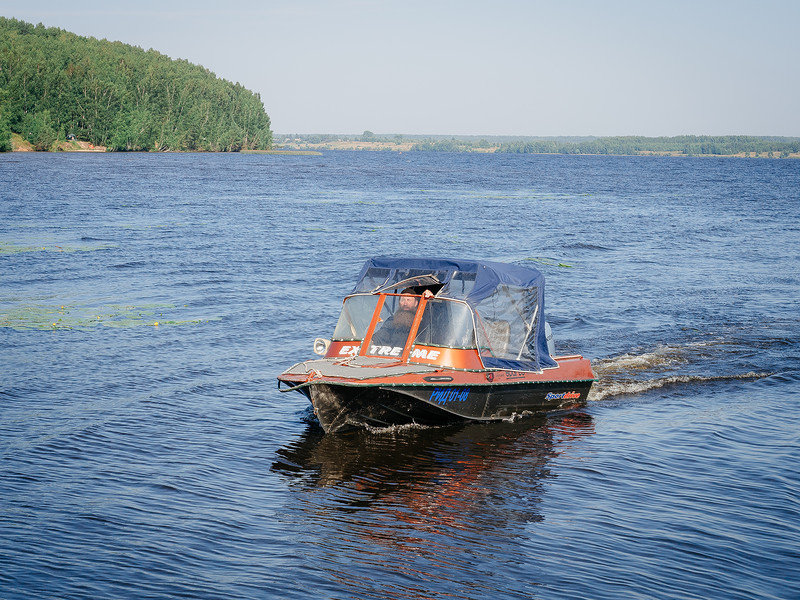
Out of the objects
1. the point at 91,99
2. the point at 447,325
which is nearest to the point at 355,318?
the point at 447,325

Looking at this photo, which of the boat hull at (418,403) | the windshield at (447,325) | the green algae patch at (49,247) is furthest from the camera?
the green algae patch at (49,247)

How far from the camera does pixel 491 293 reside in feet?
58.7

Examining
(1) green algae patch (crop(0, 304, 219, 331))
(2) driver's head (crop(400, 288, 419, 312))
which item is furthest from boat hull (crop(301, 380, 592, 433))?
(1) green algae patch (crop(0, 304, 219, 331))

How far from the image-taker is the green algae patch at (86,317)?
23.5 m

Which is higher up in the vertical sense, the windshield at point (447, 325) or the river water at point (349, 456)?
the windshield at point (447, 325)

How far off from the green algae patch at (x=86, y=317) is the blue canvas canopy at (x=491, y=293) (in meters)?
9.29

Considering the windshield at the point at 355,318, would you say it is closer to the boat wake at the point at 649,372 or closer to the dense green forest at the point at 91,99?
the boat wake at the point at 649,372

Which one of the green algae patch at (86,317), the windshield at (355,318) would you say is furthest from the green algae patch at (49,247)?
the windshield at (355,318)

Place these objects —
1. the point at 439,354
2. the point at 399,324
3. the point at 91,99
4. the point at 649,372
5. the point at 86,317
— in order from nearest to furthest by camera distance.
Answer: the point at 439,354 → the point at 399,324 → the point at 649,372 → the point at 86,317 → the point at 91,99

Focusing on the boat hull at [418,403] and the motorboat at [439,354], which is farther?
the motorboat at [439,354]

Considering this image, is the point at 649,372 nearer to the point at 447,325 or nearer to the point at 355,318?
the point at 447,325

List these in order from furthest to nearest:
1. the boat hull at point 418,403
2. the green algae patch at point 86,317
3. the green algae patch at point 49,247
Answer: the green algae patch at point 49,247 < the green algae patch at point 86,317 < the boat hull at point 418,403

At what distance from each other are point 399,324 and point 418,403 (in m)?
2.07

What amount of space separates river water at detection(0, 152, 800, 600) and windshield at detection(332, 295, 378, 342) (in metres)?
2.00
